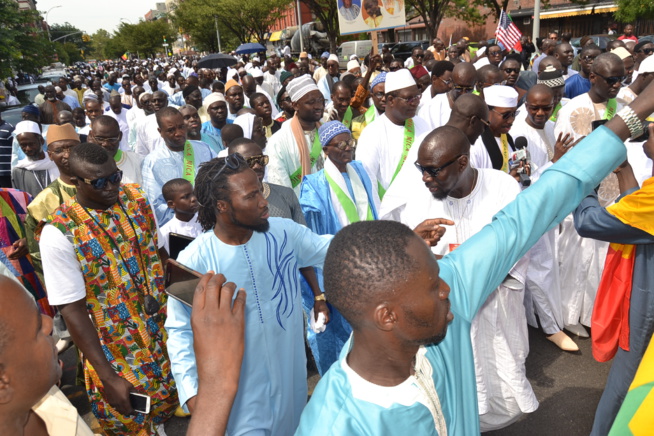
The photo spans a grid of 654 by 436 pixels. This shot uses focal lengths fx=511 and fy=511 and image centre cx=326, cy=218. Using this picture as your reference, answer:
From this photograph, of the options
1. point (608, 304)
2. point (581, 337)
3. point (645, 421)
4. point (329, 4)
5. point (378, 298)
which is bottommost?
point (581, 337)

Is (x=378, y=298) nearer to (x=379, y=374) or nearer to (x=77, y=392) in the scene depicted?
(x=379, y=374)

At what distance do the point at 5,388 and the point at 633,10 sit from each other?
32.4m

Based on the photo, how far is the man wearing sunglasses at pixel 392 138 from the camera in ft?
16.3

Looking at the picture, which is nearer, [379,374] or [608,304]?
[379,374]

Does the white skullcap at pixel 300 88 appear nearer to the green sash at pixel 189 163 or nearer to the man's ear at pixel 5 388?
the green sash at pixel 189 163

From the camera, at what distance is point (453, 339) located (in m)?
1.80

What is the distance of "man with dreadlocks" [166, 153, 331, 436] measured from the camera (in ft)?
7.92

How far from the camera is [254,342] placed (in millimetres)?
2447

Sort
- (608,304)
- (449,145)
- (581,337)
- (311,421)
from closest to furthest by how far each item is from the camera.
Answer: (311,421), (608,304), (449,145), (581,337)

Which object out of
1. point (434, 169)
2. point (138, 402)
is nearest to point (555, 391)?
point (434, 169)

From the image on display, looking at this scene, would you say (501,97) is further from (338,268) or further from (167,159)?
(338,268)

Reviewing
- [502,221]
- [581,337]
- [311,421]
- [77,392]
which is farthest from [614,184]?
[77,392]

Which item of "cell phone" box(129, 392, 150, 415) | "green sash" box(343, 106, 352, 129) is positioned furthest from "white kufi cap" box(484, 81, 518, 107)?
"cell phone" box(129, 392, 150, 415)

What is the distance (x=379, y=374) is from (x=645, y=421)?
699 millimetres
